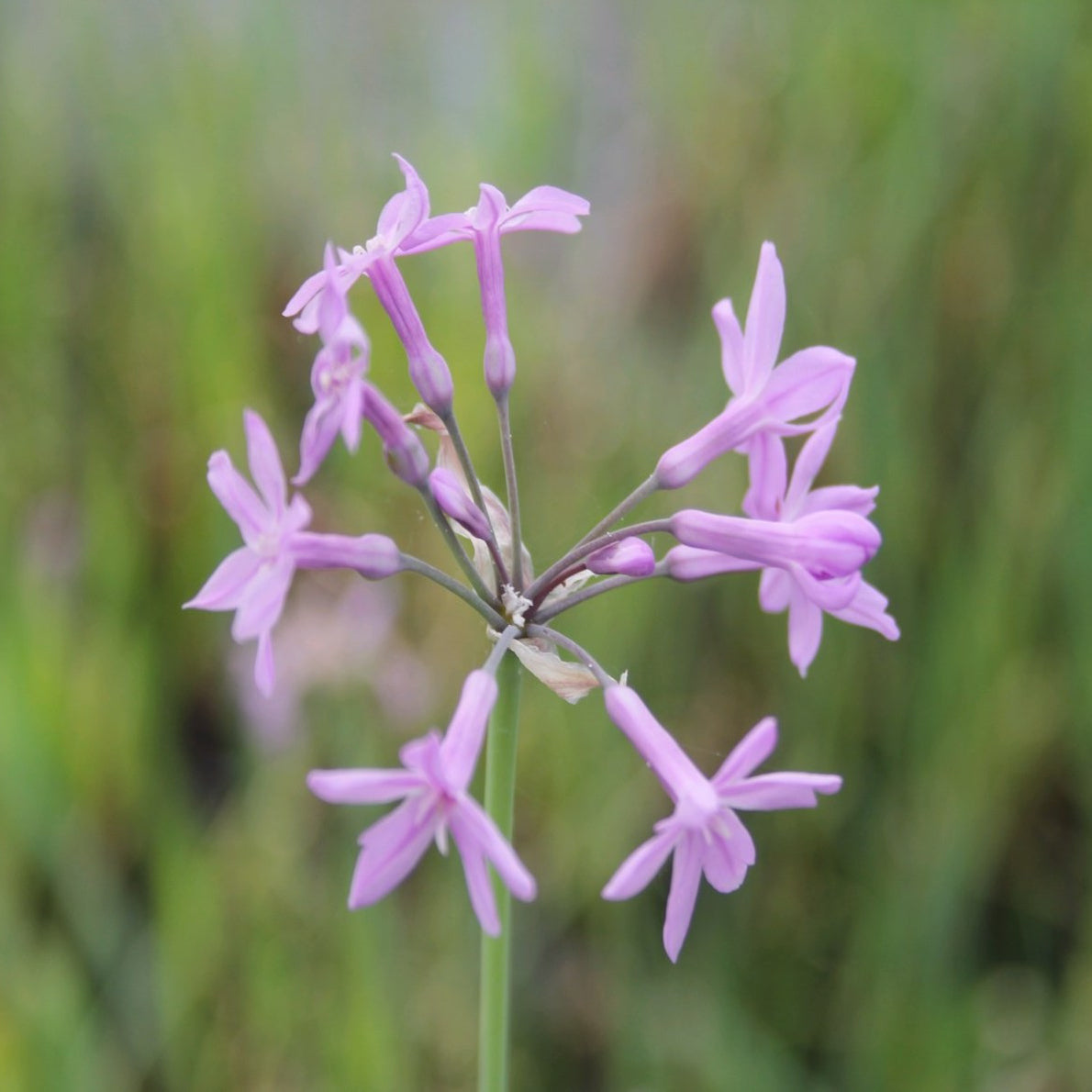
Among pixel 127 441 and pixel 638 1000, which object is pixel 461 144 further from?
pixel 638 1000

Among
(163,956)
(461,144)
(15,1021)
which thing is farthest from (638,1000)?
(461,144)

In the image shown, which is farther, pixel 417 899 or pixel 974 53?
pixel 974 53

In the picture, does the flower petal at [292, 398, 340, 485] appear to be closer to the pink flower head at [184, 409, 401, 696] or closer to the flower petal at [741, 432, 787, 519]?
the pink flower head at [184, 409, 401, 696]

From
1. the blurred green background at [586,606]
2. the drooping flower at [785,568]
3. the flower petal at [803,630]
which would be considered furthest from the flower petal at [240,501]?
the blurred green background at [586,606]

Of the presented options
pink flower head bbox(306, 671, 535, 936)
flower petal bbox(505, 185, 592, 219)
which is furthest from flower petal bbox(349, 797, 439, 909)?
flower petal bbox(505, 185, 592, 219)

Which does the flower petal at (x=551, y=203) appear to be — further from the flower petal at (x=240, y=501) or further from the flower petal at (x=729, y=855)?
the flower petal at (x=729, y=855)

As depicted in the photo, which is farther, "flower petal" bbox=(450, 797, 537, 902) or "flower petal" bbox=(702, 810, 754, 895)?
"flower petal" bbox=(702, 810, 754, 895)
